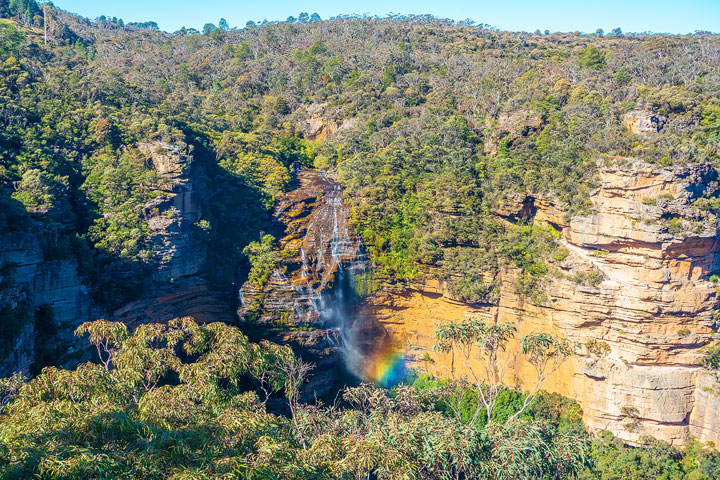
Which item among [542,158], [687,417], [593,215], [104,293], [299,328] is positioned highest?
[542,158]

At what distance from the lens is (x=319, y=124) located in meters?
41.8

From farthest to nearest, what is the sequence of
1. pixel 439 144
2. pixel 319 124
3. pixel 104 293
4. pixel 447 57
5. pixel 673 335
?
pixel 447 57
pixel 319 124
pixel 439 144
pixel 673 335
pixel 104 293

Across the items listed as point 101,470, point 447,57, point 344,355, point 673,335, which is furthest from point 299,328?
point 447,57

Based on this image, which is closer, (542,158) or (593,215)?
(593,215)

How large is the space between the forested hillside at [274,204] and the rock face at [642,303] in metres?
0.67

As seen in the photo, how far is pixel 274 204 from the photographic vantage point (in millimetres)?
30625

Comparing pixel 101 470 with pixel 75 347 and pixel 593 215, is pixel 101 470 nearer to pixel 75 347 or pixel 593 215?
pixel 75 347

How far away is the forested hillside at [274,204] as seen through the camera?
1030 cm

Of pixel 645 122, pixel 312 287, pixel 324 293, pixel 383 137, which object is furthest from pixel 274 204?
pixel 645 122

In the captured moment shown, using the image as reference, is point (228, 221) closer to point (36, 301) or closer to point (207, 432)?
point (36, 301)

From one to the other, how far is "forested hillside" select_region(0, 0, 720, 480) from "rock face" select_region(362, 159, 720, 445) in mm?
671

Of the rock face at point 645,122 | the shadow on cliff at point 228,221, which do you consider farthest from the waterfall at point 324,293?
the rock face at point 645,122

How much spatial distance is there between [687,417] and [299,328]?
1848 centimetres

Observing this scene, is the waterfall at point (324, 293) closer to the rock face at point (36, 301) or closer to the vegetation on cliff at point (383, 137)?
the vegetation on cliff at point (383, 137)
